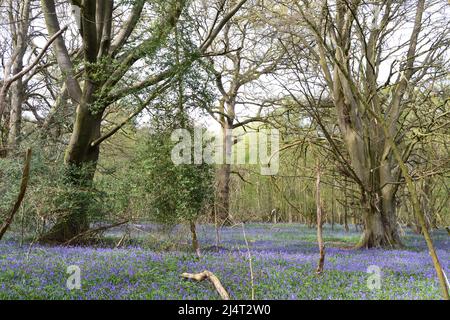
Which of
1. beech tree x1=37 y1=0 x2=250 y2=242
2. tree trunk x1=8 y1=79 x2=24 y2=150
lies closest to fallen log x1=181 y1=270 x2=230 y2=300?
beech tree x1=37 y1=0 x2=250 y2=242

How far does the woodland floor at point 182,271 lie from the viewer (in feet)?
17.5

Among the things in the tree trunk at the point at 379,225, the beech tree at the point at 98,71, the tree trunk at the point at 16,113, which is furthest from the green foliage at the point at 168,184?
the tree trunk at the point at 16,113

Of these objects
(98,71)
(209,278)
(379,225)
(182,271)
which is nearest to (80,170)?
(98,71)

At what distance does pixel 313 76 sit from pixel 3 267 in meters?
10.6

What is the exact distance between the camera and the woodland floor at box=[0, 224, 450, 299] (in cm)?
532

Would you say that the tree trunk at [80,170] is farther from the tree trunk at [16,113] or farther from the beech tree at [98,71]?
the tree trunk at [16,113]

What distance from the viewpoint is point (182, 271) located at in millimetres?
6691

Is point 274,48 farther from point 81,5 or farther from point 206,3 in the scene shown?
point 81,5

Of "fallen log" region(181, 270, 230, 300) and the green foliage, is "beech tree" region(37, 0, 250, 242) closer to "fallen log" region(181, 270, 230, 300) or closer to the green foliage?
the green foliage

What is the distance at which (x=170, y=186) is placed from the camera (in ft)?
29.5

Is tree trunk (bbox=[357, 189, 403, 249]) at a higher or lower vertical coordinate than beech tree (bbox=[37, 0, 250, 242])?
lower

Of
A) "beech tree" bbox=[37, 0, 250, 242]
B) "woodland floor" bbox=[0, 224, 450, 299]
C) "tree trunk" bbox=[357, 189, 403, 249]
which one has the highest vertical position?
"beech tree" bbox=[37, 0, 250, 242]

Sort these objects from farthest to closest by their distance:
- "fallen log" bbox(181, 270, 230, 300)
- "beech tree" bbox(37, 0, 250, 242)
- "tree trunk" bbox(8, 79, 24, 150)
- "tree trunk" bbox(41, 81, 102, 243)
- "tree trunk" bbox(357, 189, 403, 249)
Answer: "tree trunk" bbox(8, 79, 24, 150) < "tree trunk" bbox(357, 189, 403, 249) < "tree trunk" bbox(41, 81, 102, 243) < "beech tree" bbox(37, 0, 250, 242) < "fallen log" bbox(181, 270, 230, 300)

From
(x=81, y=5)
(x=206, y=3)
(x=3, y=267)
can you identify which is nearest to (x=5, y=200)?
(x=3, y=267)
